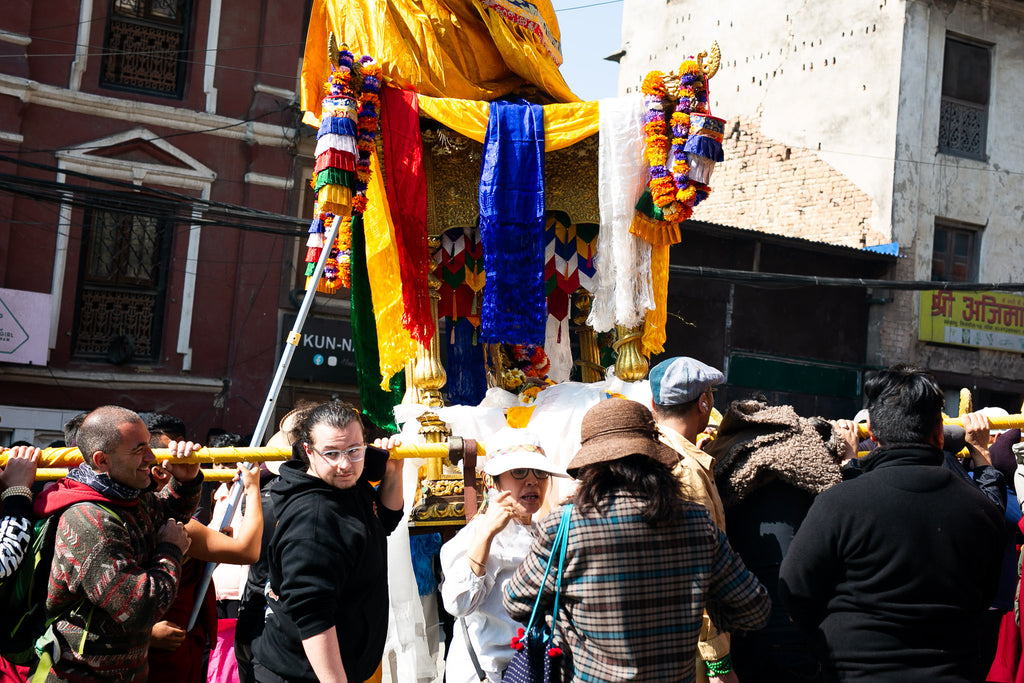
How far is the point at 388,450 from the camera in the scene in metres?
3.48

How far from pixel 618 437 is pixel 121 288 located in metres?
11.0

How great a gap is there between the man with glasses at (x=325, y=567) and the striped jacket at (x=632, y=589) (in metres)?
0.59

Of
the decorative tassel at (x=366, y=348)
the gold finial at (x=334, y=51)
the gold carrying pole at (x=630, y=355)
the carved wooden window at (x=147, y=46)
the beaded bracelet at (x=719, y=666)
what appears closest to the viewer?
the beaded bracelet at (x=719, y=666)

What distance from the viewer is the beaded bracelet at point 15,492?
295 cm

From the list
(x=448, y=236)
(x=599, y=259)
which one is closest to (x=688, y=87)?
(x=599, y=259)

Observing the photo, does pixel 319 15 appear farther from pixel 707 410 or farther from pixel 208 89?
pixel 208 89

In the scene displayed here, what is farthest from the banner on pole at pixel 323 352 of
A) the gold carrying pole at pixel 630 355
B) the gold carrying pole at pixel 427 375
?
the gold carrying pole at pixel 630 355

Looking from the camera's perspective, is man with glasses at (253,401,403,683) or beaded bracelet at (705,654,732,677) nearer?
man with glasses at (253,401,403,683)

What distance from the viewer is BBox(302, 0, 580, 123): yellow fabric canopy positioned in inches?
217

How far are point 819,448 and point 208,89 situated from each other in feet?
36.5

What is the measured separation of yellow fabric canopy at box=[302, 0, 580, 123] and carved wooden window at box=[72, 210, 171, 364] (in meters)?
6.91

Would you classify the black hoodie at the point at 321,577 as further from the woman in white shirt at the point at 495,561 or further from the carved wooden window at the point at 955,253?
the carved wooden window at the point at 955,253

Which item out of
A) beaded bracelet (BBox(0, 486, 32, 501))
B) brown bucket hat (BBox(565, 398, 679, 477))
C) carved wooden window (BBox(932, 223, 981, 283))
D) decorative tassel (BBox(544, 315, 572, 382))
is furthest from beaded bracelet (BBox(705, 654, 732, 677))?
carved wooden window (BBox(932, 223, 981, 283))

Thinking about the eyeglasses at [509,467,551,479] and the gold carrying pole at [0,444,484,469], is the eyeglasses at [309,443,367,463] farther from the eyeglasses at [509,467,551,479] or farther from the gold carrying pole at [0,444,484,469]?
the eyeglasses at [509,467,551,479]
